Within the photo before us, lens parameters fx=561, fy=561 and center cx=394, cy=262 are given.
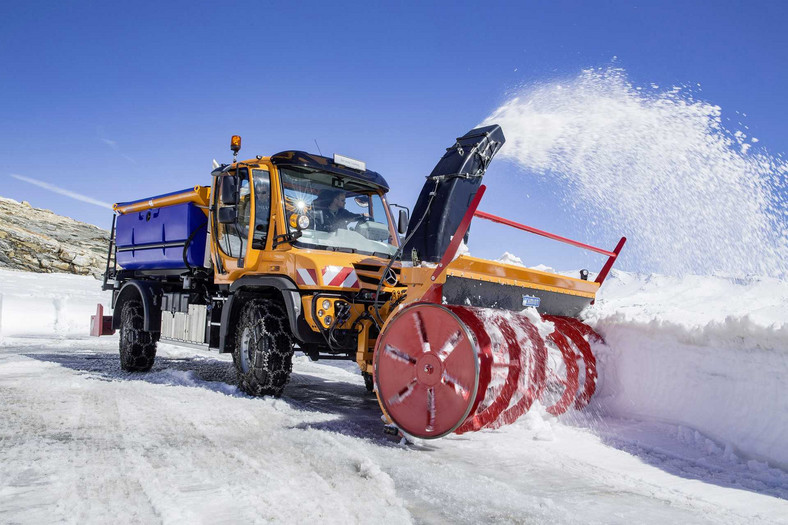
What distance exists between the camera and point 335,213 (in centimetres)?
596

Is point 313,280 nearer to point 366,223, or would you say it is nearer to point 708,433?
point 366,223

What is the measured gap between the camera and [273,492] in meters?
2.82

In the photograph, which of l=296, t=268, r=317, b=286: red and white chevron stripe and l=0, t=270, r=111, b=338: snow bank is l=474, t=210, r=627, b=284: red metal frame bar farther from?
l=0, t=270, r=111, b=338: snow bank

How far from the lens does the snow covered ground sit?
266 cm

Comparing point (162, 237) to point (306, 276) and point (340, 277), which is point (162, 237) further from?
point (340, 277)

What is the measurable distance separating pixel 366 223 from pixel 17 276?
72.7 feet

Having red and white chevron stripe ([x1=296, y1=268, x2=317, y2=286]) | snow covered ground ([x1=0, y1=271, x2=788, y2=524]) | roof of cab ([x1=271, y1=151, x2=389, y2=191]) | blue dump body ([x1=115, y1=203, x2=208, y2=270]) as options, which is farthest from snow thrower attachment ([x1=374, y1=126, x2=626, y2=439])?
blue dump body ([x1=115, y1=203, x2=208, y2=270])

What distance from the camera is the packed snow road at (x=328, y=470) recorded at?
103 inches

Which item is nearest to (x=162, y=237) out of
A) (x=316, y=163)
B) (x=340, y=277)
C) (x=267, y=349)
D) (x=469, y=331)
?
(x=316, y=163)

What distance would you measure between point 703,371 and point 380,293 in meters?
2.72

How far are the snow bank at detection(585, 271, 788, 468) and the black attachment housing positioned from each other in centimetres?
192

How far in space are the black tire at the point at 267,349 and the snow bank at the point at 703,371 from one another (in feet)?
9.88

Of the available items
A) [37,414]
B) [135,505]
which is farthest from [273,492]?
[37,414]

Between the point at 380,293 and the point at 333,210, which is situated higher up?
the point at 333,210
